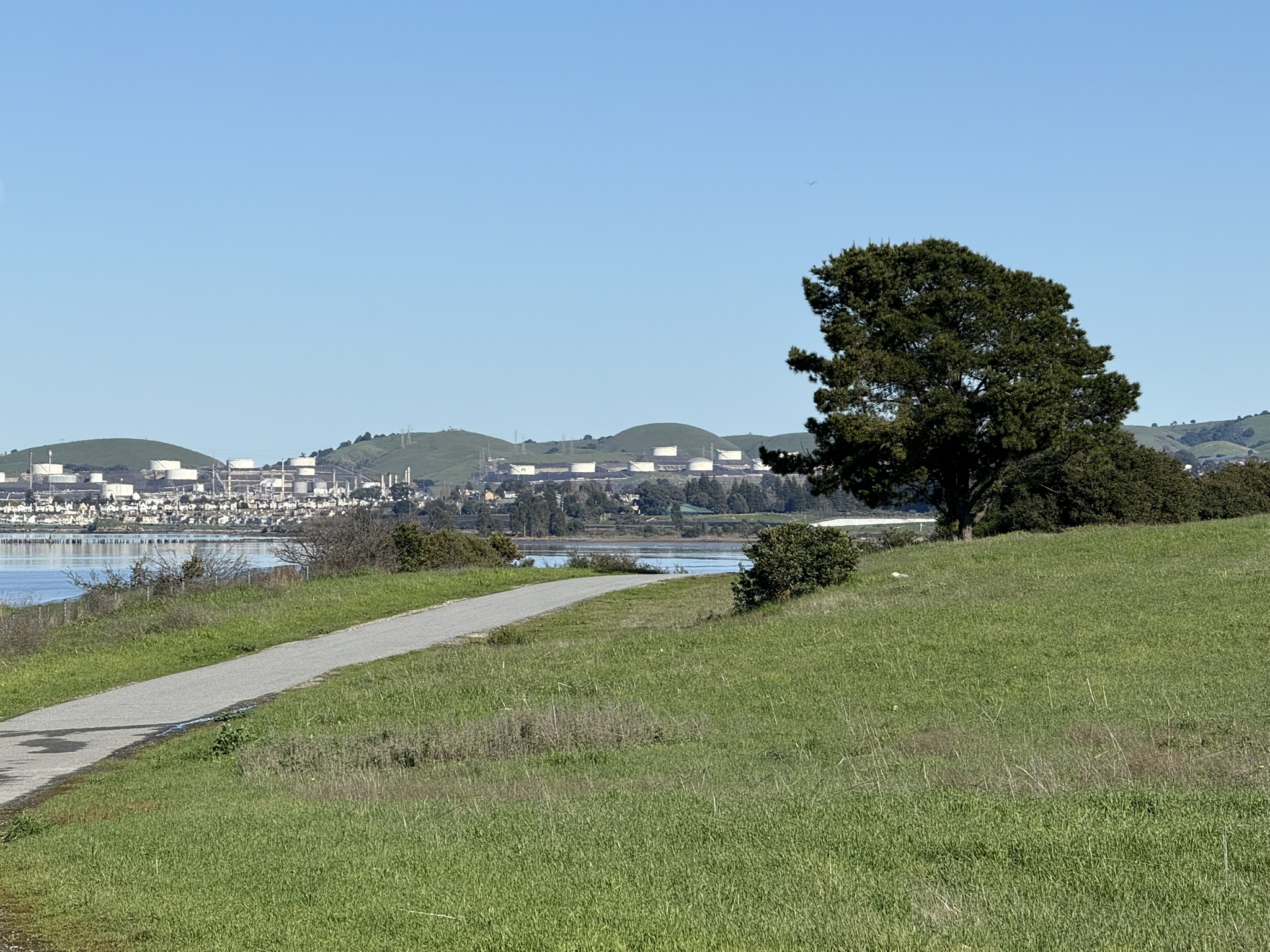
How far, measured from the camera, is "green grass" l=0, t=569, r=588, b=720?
1020 inches

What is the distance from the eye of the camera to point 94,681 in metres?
25.3

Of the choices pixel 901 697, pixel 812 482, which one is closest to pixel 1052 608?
pixel 901 697

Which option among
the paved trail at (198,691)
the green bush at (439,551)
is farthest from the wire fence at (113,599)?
the paved trail at (198,691)

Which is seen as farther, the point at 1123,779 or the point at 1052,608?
the point at 1052,608

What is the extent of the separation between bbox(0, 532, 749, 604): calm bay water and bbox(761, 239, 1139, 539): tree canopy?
523 inches

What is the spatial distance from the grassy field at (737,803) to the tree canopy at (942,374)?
783 inches

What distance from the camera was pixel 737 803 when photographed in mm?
10031

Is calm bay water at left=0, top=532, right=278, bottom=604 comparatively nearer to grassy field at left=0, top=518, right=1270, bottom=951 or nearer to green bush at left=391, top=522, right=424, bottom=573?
green bush at left=391, top=522, right=424, bottom=573

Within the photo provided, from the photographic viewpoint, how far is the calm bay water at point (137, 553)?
72938mm

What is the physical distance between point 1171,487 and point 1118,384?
6184 mm

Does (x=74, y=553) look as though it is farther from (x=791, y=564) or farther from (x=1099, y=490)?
(x=791, y=564)

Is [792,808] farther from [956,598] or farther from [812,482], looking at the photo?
[812,482]

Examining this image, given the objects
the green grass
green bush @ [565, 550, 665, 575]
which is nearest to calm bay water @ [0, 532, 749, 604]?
green bush @ [565, 550, 665, 575]

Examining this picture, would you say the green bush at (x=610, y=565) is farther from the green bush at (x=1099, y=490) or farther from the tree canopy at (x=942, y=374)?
the green bush at (x=1099, y=490)
